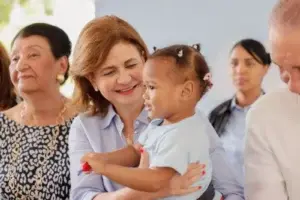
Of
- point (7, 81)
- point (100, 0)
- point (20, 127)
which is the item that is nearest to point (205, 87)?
point (20, 127)

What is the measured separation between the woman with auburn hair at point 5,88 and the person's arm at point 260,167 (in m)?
1.42

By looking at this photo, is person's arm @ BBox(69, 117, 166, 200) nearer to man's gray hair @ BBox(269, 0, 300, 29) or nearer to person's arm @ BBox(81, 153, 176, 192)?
person's arm @ BBox(81, 153, 176, 192)

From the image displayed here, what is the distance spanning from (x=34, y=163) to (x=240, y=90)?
1.44m

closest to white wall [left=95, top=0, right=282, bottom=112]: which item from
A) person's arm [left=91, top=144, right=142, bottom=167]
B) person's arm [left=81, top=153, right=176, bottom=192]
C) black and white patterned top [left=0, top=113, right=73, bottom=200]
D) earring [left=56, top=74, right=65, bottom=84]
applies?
earring [left=56, top=74, right=65, bottom=84]

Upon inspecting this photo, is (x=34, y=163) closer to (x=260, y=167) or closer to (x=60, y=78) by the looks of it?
(x=60, y=78)

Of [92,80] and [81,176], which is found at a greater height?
[92,80]

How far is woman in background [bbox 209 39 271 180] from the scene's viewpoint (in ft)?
8.89

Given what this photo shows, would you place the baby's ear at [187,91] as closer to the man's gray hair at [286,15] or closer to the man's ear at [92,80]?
the man's gray hair at [286,15]

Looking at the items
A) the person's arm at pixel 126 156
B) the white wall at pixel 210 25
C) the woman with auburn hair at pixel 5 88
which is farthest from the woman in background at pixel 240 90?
the person's arm at pixel 126 156

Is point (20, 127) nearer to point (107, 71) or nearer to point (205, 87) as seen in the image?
point (107, 71)

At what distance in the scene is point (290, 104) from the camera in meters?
1.29

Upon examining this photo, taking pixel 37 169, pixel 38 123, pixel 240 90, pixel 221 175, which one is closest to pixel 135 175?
pixel 221 175

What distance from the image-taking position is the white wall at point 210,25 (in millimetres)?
3219

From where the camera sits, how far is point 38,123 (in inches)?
79.9
